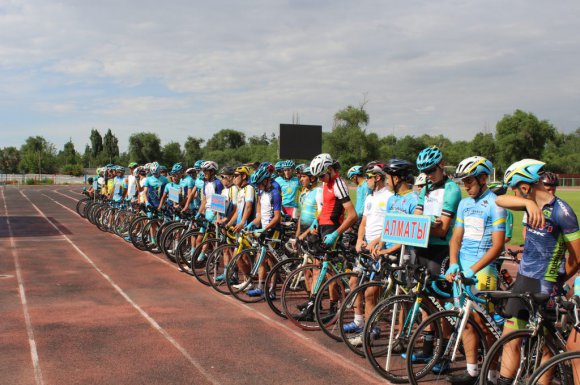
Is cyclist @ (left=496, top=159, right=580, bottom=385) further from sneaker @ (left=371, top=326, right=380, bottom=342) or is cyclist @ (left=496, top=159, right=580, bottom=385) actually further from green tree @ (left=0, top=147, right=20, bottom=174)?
green tree @ (left=0, top=147, right=20, bottom=174)

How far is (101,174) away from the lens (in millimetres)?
19828

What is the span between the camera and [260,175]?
27.2ft

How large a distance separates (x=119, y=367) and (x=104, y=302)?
114 inches

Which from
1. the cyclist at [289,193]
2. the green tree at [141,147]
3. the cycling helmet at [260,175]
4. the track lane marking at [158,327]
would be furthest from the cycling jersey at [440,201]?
the green tree at [141,147]

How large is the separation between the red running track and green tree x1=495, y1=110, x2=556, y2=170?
3069 inches

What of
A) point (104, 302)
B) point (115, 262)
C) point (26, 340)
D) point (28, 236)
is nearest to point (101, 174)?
point (28, 236)

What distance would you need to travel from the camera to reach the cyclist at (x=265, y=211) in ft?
26.8

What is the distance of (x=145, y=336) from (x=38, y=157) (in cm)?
9855

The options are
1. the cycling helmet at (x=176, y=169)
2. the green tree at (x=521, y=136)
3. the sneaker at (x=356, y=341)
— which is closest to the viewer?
the sneaker at (x=356, y=341)

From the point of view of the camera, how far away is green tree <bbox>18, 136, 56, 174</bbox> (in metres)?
96.4

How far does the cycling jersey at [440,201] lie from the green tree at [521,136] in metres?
79.9

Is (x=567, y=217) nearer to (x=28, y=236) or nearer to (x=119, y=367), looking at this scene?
(x=119, y=367)

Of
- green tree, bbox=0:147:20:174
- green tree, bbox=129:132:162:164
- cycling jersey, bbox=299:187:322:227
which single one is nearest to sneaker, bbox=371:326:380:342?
cycling jersey, bbox=299:187:322:227

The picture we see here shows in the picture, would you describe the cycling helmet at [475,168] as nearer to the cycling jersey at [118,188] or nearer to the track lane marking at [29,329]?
the track lane marking at [29,329]
